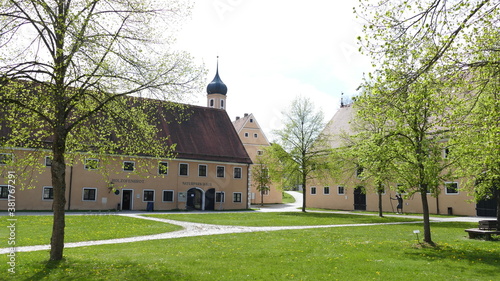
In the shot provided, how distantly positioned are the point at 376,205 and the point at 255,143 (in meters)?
23.3

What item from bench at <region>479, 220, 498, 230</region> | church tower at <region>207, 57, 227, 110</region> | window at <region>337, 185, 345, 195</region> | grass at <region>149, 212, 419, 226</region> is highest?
church tower at <region>207, 57, 227, 110</region>

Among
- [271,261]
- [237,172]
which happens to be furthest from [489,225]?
[237,172]

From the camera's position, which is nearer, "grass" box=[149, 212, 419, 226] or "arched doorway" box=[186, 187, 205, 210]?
"grass" box=[149, 212, 419, 226]

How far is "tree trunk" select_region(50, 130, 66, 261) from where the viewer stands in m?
11.4

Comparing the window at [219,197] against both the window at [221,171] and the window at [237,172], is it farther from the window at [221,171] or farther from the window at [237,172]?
the window at [237,172]

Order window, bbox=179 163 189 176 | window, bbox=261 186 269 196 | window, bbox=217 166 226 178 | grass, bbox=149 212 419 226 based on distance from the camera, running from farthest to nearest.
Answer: window, bbox=261 186 269 196 < window, bbox=217 166 226 178 < window, bbox=179 163 189 176 < grass, bbox=149 212 419 226

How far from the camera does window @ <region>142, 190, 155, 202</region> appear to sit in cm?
3700

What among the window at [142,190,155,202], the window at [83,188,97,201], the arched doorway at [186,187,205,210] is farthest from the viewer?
the arched doorway at [186,187,205,210]

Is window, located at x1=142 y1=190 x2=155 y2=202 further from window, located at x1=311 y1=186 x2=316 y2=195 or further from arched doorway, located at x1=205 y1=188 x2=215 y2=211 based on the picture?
window, located at x1=311 y1=186 x2=316 y2=195

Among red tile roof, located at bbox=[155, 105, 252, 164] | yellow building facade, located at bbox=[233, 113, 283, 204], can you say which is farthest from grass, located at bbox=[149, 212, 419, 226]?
yellow building facade, located at bbox=[233, 113, 283, 204]

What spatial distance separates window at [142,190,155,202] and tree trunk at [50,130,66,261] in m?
25.8

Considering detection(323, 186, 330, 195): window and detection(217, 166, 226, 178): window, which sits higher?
detection(217, 166, 226, 178): window

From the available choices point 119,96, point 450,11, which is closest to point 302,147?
point 119,96

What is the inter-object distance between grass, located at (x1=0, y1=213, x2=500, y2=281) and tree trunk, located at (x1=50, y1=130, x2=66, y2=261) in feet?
1.29
